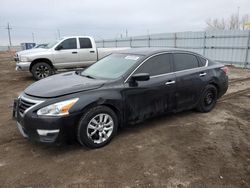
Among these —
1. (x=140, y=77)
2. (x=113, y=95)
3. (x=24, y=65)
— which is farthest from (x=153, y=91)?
(x=24, y=65)

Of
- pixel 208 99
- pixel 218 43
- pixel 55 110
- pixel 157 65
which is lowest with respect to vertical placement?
pixel 208 99

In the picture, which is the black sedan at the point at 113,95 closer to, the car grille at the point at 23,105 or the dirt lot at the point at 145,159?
the car grille at the point at 23,105

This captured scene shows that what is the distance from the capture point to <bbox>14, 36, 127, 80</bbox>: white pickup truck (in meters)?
8.98

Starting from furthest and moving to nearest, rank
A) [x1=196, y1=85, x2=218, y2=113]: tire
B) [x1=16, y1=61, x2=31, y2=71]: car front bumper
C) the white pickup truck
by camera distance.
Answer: the white pickup truck
[x1=16, y1=61, x2=31, y2=71]: car front bumper
[x1=196, y1=85, x2=218, y2=113]: tire

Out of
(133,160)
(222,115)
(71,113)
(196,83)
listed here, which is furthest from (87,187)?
(222,115)

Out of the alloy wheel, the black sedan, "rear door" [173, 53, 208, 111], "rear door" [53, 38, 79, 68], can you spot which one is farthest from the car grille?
"rear door" [53, 38, 79, 68]

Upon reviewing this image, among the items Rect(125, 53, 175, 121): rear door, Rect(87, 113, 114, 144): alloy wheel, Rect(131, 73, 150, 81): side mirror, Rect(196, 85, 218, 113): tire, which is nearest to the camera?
Rect(87, 113, 114, 144): alloy wheel

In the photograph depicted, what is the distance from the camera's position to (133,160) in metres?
3.14

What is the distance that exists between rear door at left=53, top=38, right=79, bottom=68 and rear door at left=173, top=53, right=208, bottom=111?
20.3 feet

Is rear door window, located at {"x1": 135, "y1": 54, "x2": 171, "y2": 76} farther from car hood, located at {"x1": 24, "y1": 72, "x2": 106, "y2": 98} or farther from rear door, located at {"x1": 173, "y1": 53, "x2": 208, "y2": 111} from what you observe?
car hood, located at {"x1": 24, "y1": 72, "x2": 106, "y2": 98}

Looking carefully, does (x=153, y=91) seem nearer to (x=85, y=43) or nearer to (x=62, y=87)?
(x=62, y=87)

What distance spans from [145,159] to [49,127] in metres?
1.44

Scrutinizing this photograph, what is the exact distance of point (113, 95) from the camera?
3.48m

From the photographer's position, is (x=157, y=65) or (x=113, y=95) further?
(x=157, y=65)
